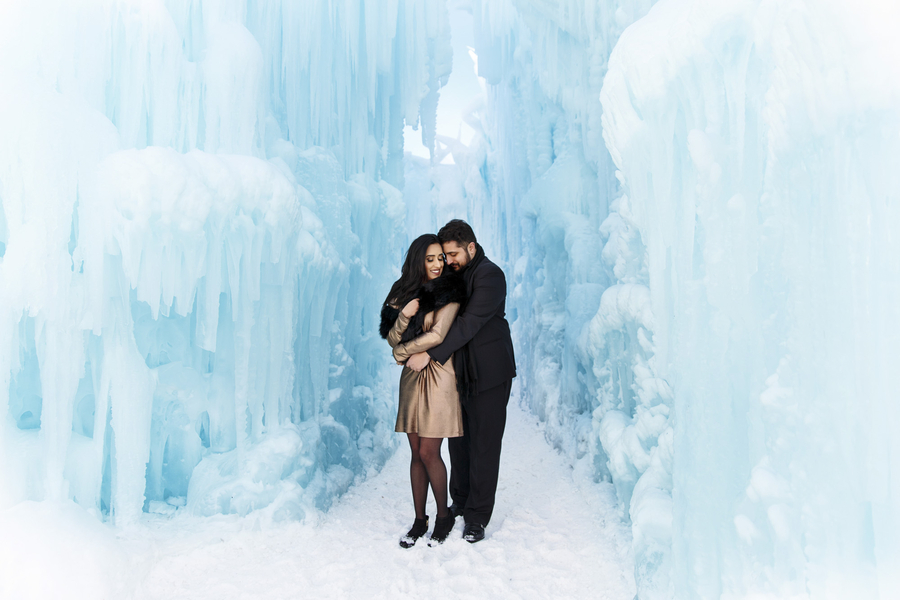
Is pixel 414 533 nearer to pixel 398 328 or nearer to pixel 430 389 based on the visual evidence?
pixel 430 389

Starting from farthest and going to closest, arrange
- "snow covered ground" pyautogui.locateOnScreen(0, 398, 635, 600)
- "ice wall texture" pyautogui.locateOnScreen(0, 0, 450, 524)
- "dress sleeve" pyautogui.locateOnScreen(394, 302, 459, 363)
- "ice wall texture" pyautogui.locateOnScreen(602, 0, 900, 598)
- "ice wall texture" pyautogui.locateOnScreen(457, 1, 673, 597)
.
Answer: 1. "ice wall texture" pyautogui.locateOnScreen(457, 1, 673, 597)
2. "dress sleeve" pyautogui.locateOnScreen(394, 302, 459, 363)
3. "ice wall texture" pyautogui.locateOnScreen(0, 0, 450, 524)
4. "snow covered ground" pyautogui.locateOnScreen(0, 398, 635, 600)
5. "ice wall texture" pyautogui.locateOnScreen(602, 0, 900, 598)

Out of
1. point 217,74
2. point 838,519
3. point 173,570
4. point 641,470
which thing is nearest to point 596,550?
point 641,470

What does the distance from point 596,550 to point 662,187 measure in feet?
6.19

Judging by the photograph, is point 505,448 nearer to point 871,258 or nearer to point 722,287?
point 722,287

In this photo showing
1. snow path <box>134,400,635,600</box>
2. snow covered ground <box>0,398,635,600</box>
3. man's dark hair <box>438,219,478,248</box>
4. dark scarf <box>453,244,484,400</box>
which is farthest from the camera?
man's dark hair <box>438,219,478,248</box>

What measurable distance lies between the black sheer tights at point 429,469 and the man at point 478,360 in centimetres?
20

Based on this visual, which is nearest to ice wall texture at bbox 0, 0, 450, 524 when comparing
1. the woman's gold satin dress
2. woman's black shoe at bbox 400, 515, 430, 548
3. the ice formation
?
the ice formation

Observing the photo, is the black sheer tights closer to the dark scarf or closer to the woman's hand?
the dark scarf

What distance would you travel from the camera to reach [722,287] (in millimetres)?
1856

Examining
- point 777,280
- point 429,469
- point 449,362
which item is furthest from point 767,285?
point 429,469

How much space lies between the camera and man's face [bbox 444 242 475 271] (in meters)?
3.05

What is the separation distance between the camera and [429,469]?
2.88m

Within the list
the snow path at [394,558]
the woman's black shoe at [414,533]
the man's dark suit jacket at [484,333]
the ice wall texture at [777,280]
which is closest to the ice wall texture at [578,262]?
the snow path at [394,558]

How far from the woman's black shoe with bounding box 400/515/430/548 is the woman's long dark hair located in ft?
3.92
